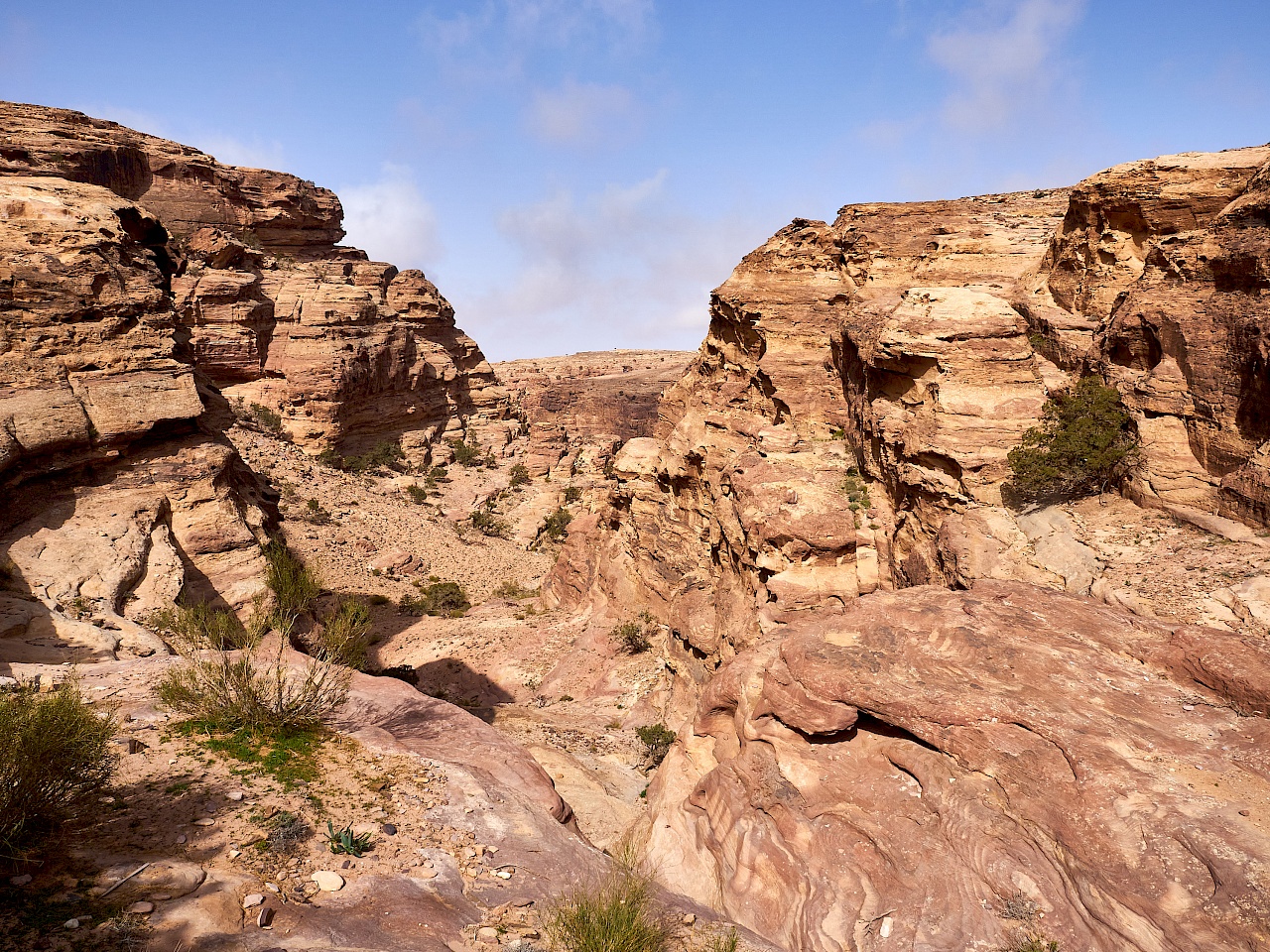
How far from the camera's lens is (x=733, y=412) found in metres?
22.2

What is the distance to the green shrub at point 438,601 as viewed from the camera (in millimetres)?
27197

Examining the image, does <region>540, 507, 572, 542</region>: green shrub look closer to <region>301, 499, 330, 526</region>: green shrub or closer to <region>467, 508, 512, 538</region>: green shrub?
<region>467, 508, 512, 538</region>: green shrub

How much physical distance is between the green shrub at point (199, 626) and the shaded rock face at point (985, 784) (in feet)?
27.9

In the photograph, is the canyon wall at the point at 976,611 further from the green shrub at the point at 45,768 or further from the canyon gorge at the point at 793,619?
the green shrub at the point at 45,768

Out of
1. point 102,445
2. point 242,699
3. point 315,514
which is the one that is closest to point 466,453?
point 315,514

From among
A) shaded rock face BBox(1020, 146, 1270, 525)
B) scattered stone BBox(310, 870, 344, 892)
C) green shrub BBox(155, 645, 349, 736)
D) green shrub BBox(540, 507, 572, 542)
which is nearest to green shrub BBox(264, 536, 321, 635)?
green shrub BBox(155, 645, 349, 736)

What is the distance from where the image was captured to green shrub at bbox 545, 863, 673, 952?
19.6 ft

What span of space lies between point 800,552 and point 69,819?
13526 millimetres

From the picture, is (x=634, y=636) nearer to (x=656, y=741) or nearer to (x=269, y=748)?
(x=656, y=741)

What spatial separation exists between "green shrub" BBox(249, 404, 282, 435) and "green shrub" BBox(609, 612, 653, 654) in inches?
1045

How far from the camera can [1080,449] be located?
39.0 feet

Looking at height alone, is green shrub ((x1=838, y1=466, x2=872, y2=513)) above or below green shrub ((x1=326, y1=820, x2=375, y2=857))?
above

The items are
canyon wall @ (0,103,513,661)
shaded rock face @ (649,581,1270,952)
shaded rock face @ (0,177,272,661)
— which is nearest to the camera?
shaded rock face @ (649,581,1270,952)

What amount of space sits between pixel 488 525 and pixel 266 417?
14676mm
